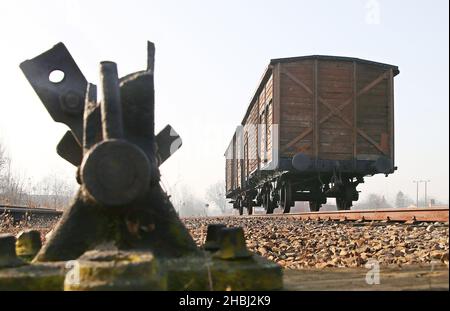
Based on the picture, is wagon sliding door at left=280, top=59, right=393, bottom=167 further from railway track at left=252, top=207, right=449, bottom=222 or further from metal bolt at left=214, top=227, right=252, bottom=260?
metal bolt at left=214, top=227, right=252, bottom=260

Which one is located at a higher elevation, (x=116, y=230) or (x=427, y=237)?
(x=116, y=230)

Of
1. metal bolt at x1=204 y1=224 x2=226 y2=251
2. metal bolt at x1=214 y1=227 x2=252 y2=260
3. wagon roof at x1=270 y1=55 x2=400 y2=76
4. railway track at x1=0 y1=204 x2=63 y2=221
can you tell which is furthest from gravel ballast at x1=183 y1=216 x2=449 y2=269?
wagon roof at x1=270 y1=55 x2=400 y2=76

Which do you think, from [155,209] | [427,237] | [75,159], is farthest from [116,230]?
[427,237]

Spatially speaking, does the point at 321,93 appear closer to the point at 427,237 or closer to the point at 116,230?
the point at 427,237

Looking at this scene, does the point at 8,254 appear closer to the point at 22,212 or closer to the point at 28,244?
the point at 28,244

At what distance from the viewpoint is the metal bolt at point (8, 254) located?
1528 mm

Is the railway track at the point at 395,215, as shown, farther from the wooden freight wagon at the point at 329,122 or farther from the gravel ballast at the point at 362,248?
the wooden freight wagon at the point at 329,122

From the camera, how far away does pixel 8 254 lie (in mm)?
1558

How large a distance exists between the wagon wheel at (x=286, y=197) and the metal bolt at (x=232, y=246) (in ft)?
40.6

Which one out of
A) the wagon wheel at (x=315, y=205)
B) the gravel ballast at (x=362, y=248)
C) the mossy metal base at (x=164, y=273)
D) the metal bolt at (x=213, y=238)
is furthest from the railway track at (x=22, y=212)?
the mossy metal base at (x=164, y=273)

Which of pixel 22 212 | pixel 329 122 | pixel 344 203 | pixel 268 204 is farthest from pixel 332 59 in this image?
pixel 22 212

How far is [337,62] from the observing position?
45.8ft

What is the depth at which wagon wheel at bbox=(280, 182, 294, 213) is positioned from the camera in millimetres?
13852
